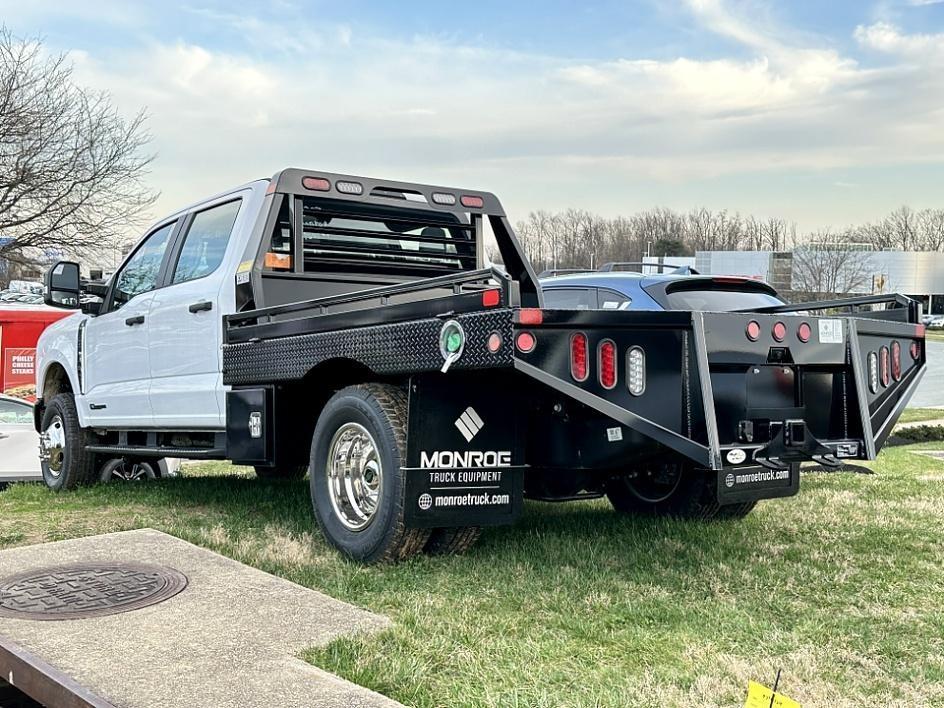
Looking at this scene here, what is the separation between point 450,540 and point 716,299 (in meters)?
4.48

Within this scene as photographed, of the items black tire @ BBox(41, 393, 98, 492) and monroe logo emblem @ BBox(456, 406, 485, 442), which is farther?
black tire @ BBox(41, 393, 98, 492)

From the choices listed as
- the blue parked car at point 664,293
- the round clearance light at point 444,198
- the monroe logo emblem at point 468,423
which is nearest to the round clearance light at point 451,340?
the monroe logo emblem at point 468,423

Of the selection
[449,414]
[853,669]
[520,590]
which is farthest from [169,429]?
[853,669]

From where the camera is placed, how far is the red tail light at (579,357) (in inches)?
159

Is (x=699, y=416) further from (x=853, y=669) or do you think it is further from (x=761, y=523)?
(x=761, y=523)

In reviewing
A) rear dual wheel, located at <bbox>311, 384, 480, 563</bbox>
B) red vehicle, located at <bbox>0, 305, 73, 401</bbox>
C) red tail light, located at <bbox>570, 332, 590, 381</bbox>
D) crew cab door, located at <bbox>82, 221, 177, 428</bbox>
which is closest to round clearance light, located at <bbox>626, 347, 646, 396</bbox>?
red tail light, located at <bbox>570, 332, 590, 381</bbox>

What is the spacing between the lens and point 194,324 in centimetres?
631

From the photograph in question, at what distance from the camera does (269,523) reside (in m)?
6.02

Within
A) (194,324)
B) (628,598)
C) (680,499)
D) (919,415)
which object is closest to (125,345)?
(194,324)

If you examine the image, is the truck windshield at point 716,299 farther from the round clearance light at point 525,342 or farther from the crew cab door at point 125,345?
the round clearance light at point 525,342

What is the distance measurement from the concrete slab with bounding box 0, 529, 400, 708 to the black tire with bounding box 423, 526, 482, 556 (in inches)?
32.7

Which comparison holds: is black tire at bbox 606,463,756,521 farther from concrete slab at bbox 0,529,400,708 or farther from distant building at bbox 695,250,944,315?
distant building at bbox 695,250,944,315

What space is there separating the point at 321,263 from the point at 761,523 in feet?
10.2

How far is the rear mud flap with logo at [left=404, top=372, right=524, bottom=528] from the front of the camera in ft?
14.7
